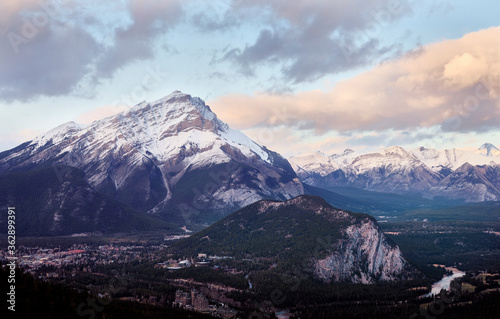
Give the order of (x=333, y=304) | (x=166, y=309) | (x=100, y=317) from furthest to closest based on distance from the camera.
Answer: (x=333, y=304), (x=166, y=309), (x=100, y=317)

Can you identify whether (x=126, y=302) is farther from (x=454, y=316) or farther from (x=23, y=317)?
(x=454, y=316)

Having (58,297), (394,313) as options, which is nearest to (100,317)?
(58,297)

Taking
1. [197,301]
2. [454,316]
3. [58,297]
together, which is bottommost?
[454,316]

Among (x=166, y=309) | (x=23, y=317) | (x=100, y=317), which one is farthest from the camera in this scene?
(x=166, y=309)

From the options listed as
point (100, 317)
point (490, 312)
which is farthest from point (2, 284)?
point (490, 312)

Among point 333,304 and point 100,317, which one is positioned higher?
point 100,317

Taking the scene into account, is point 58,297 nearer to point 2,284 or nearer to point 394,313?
point 2,284

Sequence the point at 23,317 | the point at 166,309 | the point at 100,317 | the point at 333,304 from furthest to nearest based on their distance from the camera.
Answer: the point at 333,304 → the point at 166,309 → the point at 100,317 → the point at 23,317

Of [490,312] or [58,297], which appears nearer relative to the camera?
[58,297]

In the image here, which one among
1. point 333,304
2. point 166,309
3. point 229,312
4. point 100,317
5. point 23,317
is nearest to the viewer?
point 23,317
